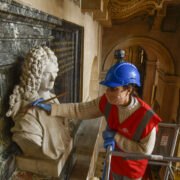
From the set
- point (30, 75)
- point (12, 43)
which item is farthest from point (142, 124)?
point (12, 43)

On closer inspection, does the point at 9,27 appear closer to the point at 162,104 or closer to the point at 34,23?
the point at 34,23

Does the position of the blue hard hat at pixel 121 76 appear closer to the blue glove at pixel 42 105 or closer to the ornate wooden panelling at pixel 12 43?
the blue glove at pixel 42 105

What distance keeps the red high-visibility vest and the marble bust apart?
556 millimetres

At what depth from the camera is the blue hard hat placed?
1426mm

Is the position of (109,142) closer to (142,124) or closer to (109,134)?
(109,134)

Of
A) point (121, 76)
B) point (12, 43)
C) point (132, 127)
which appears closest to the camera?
point (12, 43)

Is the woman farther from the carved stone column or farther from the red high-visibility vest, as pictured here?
the carved stone column

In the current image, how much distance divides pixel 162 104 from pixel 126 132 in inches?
215

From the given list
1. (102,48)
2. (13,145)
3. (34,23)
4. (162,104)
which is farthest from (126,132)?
(102,48)

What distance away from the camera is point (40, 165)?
1.51 metres

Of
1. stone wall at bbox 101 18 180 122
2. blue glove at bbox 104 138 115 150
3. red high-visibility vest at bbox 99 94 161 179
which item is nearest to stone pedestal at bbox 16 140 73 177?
blue glove at bbox 104 138 115 150

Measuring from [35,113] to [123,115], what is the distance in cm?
78

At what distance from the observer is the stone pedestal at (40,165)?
4.90ft

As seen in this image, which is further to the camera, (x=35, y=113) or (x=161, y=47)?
(x=161, y=47)
